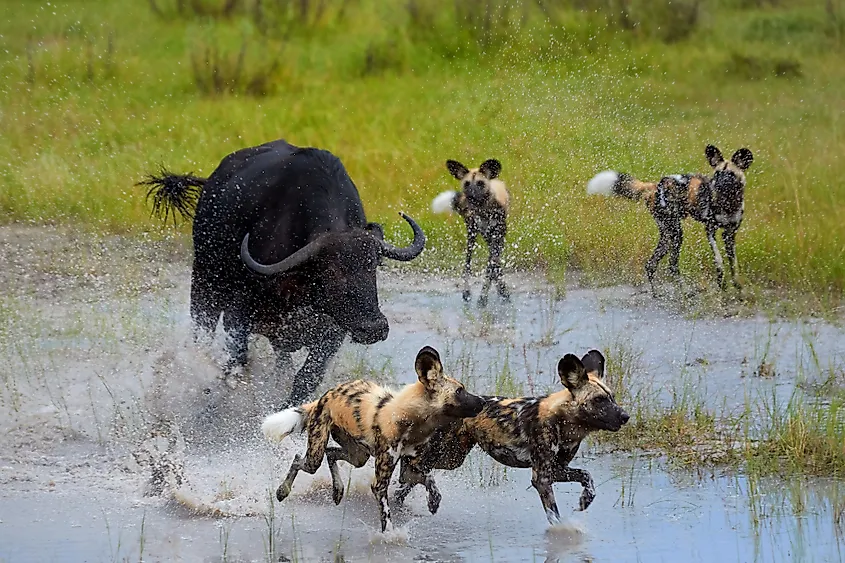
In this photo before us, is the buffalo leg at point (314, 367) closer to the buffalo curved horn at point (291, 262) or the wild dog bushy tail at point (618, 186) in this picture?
the buffalo curved horn at point (291, 262)

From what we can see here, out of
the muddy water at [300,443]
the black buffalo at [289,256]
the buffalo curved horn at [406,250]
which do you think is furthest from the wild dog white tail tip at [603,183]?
the buffalo curved horn at [406,250]

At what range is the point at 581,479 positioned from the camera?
19.4 feet

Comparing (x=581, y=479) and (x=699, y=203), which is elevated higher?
(x=699, y=203)

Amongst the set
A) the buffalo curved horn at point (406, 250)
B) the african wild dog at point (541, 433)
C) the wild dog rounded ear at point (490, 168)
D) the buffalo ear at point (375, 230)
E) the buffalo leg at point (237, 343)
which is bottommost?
the african wild dog at point (541, 433)

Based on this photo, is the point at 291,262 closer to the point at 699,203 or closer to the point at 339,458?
the point at 339,458

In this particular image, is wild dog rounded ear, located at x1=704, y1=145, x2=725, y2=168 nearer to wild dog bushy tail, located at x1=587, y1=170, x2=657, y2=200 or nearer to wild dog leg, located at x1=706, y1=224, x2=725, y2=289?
wild dog bushy tail, located at x1=587, y1=170, x2=657, y2=200

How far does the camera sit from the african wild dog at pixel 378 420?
5.76 meters

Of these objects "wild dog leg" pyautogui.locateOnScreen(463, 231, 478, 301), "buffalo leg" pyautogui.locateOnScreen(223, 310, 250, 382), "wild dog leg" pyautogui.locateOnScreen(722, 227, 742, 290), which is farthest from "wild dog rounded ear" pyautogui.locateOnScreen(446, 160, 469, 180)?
"buffalo leg" pyautogui.locateOnScreen(223, 310, 250, 382)

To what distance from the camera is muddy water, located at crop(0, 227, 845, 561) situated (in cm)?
570

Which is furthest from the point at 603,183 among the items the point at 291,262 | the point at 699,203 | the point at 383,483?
the point at 383,483

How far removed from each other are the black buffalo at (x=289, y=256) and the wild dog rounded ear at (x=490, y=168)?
7.75 ft

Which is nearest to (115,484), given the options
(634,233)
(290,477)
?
(290,477)

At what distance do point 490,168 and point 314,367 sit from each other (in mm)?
3737

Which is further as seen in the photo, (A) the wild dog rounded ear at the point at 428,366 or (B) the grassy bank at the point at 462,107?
(B) the grassy bank at the point at 462,107
